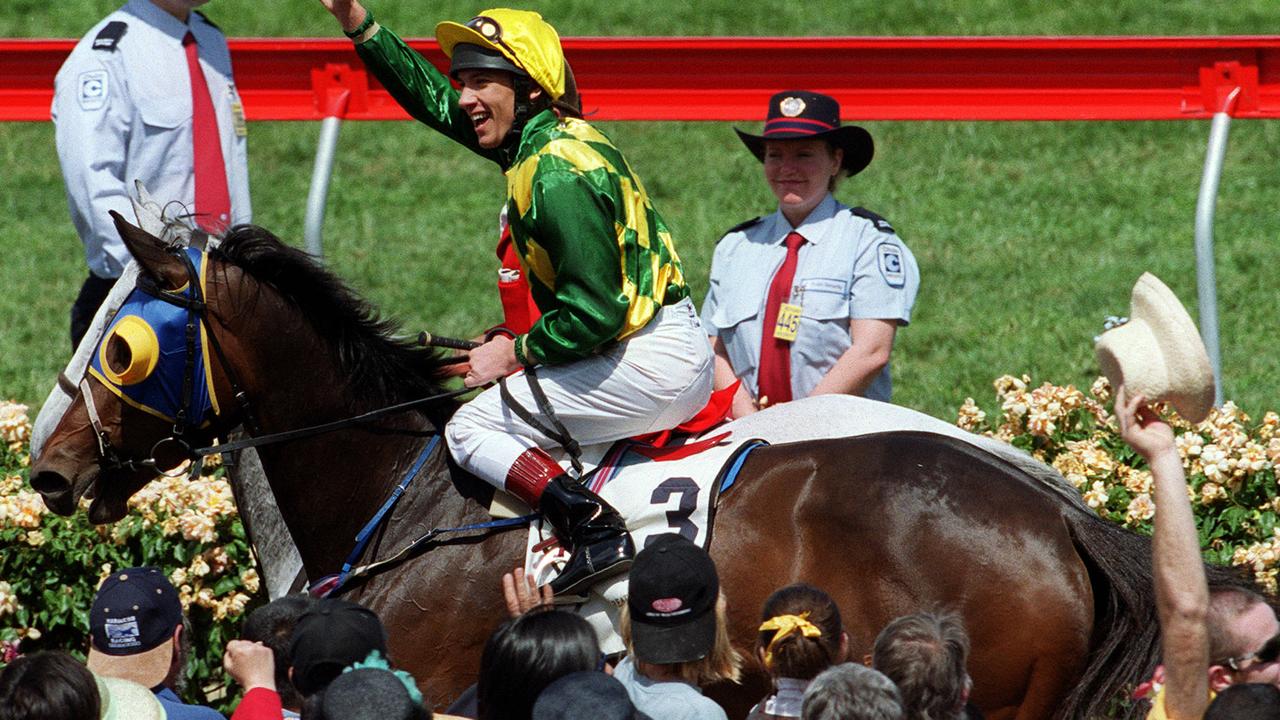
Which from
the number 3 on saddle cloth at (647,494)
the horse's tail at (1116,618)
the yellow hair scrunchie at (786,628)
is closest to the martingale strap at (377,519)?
the number 3 on saddle cloth at (647,494)

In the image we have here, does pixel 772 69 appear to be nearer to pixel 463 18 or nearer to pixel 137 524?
pixel 137 524

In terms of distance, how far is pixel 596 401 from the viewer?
4.77m

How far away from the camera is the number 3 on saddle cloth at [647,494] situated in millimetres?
4637

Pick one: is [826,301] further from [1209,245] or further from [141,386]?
[141,386]

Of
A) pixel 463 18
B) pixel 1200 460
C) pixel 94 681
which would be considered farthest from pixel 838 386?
pixel 463 18

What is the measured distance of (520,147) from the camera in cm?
484

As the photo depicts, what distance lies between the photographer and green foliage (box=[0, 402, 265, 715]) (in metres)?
5.94

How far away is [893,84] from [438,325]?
3129 mm

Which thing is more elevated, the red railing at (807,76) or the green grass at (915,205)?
the red railing at (807,76)

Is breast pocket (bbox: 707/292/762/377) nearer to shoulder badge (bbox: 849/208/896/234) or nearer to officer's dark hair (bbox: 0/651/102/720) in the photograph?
shoulder badge (bbox: 849/208/896/234)

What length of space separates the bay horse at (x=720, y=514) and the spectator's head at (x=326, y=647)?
0.99m

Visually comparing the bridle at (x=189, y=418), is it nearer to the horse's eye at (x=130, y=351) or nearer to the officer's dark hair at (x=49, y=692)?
Result: the horse's eye at (x=130, y=351)

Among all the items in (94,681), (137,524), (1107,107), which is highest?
(1107,107)

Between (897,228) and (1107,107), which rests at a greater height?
(1107,107)
